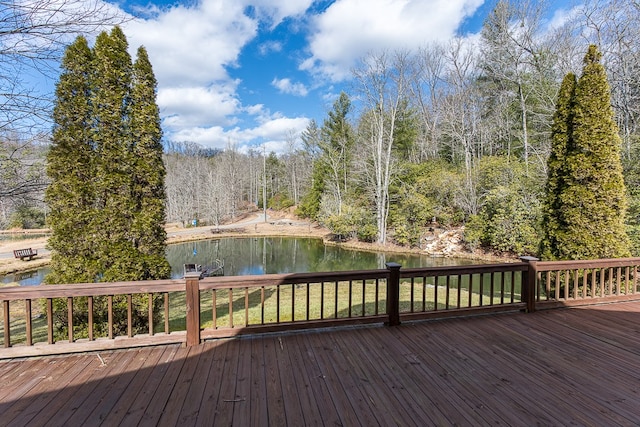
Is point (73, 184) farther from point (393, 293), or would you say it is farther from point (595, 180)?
point (595, 180)

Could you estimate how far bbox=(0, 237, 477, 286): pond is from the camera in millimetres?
11930

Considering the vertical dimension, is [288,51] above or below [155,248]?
above

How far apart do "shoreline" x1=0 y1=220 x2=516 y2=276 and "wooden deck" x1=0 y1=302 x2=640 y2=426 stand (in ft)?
17.1

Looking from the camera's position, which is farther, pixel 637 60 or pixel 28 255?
pixel 28 255

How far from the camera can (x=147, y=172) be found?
4.41 metres

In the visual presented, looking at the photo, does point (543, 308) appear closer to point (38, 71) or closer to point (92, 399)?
point (92, 399)

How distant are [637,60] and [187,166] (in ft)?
121

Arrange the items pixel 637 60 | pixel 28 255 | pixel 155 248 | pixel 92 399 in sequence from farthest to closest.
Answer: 1. pixel 28 255
2. pixel 637 60
3. pixel 155 248
4. pixel 92 399

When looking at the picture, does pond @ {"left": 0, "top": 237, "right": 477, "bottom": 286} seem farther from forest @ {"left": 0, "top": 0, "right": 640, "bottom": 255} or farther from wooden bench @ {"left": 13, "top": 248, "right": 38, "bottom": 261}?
forest @ {"left": 0, "top": 0, "right": 640, "bottom": 255}

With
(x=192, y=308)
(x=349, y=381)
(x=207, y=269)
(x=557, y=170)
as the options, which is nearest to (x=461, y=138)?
(x=557, y=170)

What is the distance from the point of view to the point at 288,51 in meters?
13.4

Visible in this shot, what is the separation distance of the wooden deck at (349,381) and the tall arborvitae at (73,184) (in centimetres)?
159

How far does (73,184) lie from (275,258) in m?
11.4

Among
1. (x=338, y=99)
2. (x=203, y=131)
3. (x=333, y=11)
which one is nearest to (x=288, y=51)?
(x=333, y=11)
